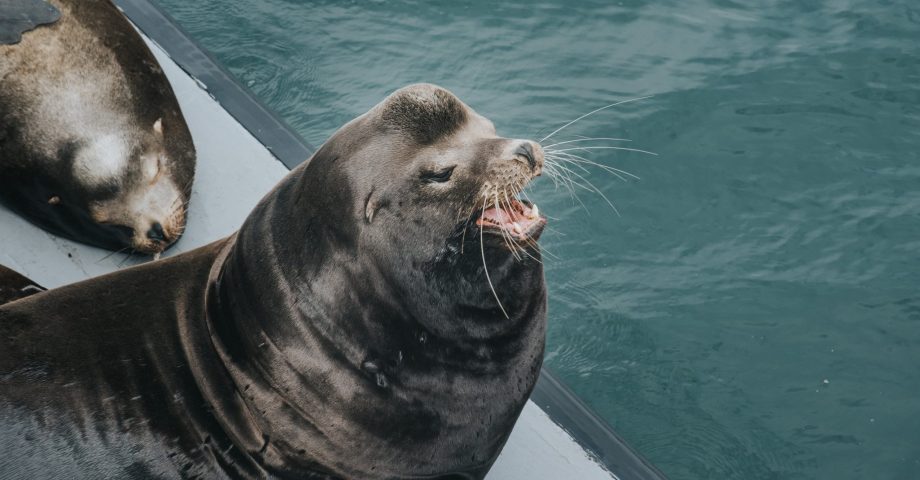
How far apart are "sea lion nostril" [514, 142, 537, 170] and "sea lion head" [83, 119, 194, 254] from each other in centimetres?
202

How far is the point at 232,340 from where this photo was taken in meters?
2.86

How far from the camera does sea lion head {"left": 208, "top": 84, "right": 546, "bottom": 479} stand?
2.71 metres

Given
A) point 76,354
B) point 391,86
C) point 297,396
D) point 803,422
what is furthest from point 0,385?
point 391,86

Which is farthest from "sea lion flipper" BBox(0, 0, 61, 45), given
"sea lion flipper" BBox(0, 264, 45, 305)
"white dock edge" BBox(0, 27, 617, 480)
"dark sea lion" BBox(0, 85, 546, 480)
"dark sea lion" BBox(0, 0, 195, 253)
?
"dark sea lion" BBox(0, 85, 546, 480)

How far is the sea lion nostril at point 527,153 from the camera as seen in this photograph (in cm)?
269

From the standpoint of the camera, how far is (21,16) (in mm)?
4309

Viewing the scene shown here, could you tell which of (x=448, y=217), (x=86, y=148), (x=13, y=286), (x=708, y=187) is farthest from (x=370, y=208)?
(x=708, y=187)

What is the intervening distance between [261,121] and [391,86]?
96.0 inches

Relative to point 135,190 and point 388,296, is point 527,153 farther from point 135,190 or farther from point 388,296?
point 135,190

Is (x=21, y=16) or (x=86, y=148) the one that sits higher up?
(x=21, y=16)

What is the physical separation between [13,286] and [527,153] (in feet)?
6.54

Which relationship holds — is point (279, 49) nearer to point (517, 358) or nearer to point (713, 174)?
point (713, 174)

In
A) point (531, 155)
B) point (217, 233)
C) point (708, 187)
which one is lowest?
point (708, 187)

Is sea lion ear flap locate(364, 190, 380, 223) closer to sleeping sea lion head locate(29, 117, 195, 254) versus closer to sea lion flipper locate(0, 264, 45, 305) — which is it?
sea lion flipper locate(0, 264, 45, 305)
